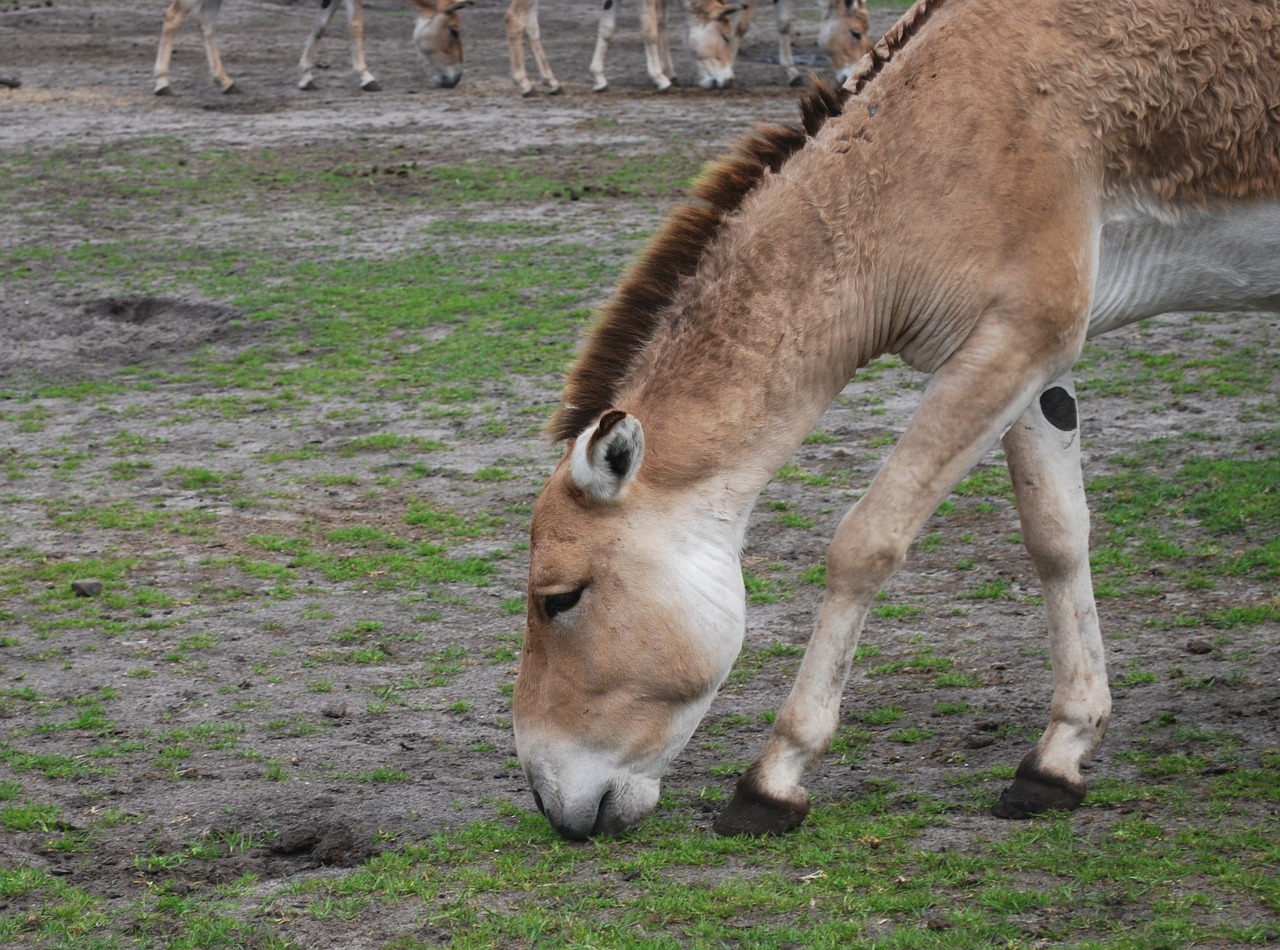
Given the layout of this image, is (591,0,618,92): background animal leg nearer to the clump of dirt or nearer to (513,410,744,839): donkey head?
the clump of dirt

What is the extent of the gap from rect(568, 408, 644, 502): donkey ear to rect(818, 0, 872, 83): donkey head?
17134 millimetres

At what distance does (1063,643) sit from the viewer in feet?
13.7

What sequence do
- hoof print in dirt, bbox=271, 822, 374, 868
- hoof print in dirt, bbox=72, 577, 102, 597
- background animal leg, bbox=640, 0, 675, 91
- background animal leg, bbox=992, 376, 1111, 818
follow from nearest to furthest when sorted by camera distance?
hoof print in dirt, bbox=271, 822, 374, 868
background animal leg, bbox=992, 376, 1111, 818
hoof print in dirt, bbox=72, 577, 102, 597
background animal leg, bbox=640, 0, 675, 91

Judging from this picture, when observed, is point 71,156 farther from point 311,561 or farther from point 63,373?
point 311,561

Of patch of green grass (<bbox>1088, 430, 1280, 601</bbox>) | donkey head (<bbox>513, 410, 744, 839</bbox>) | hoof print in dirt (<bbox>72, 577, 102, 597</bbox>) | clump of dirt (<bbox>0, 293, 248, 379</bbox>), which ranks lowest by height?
clump of dirt (<bbox>0, 293, 248, 379</bbox>)

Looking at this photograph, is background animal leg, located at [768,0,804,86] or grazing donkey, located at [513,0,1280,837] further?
background animal leg, located at [768,0,804,86]

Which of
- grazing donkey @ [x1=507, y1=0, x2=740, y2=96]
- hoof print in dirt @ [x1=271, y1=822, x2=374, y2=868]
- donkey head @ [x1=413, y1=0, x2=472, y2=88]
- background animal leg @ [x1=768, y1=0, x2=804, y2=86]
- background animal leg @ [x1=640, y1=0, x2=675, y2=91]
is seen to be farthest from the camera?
background animal leg @ [x1=768, y1=0, x2=804, y2=86]

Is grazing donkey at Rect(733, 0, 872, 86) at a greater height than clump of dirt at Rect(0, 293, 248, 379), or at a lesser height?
lesser

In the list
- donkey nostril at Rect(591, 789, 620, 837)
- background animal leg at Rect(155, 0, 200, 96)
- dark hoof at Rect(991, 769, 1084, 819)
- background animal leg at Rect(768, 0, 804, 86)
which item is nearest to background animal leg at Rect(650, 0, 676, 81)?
background animal leg at Rect(768, 0, 804, 86)

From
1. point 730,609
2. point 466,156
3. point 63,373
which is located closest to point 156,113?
point 466,156

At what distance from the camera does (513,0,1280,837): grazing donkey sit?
12.1 ft

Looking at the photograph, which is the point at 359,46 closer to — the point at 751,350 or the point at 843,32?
the point at 843,32

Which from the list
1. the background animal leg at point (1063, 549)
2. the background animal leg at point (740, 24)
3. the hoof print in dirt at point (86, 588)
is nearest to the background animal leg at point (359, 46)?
the background animal leg at point (740, 24)

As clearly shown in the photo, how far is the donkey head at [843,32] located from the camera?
64.8 feet
